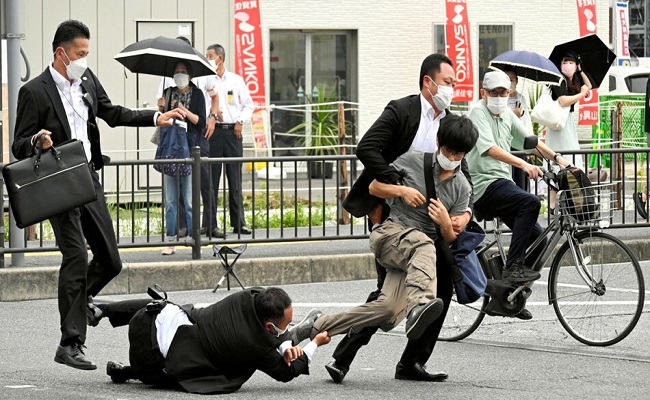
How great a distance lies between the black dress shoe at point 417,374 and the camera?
8164 mm

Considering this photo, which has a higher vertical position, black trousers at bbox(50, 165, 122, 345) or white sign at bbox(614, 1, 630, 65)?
white sign at bbox(614, 1, 630, 65)

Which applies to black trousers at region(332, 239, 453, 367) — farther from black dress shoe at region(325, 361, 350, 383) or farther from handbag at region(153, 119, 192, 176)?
handbag at region(153, 119, 192, 176)

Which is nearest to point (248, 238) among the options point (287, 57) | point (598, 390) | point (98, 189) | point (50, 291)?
point (50, 291)

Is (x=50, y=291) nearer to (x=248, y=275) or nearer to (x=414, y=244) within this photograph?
(x=248, y=275)

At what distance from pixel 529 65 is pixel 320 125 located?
30.2ft

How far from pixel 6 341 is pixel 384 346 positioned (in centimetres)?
252

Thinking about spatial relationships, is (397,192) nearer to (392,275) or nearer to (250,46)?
(392,275)

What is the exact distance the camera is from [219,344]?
293 inches

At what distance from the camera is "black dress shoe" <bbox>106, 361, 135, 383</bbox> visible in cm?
786

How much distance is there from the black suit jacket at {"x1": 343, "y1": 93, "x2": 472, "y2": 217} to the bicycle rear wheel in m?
1.68

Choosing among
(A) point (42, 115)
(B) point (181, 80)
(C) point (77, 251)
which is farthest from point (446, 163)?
(B) point (181, 80)

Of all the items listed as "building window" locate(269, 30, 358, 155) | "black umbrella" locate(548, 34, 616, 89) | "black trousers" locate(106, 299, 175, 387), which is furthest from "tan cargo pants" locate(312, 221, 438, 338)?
"building window" locate(269, 30, 358, 155)

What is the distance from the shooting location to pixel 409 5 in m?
25.0

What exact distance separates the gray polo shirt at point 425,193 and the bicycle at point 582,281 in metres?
1.57
